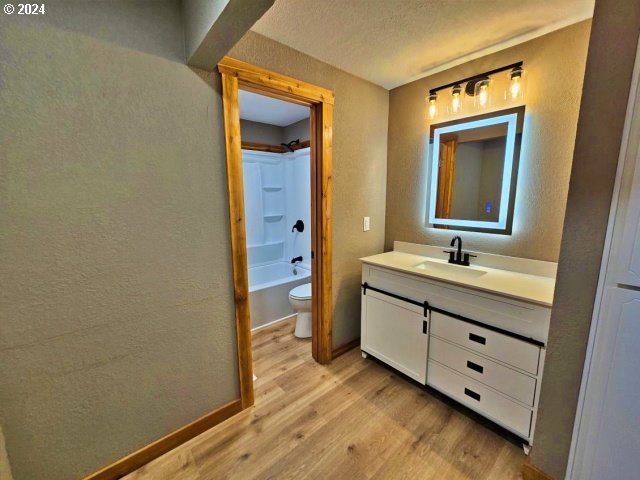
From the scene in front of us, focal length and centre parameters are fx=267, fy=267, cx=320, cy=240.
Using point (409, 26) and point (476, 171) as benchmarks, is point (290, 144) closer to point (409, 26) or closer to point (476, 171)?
point (409, 26)

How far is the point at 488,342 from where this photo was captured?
148 centimetres

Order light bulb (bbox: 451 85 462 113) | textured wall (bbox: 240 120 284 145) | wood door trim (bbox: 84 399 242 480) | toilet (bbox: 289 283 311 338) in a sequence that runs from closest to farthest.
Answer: wood door trim (bbox: 84 399 242 480)
light bulb (bbox: 451 85 462 113)
toilet (bbox: 289 283 311 338)
textured wall (bbox: 240 120 284 145)

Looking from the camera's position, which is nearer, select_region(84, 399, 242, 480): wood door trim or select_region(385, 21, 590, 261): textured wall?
select_region(84, 399, 242, 480): wood door trim

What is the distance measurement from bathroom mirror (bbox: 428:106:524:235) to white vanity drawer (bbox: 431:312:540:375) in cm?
73

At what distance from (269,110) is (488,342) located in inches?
114

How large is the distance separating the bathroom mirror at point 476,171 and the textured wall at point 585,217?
732 mm

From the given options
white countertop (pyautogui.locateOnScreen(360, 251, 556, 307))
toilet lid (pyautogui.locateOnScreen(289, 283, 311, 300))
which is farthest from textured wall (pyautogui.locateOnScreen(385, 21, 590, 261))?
toilet lid (pyautogui.locateOnScreen(289, 283, 311, 300))

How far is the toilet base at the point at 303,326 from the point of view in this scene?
2.62 m

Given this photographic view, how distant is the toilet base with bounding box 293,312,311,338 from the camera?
262 centimetres

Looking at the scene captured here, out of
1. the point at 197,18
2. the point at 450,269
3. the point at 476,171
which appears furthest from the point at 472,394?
the point at 197,18

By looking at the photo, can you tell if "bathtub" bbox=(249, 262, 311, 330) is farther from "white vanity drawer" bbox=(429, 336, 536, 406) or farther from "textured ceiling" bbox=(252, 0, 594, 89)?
"textured ceiling" bbox=(252, 0, 594, 89)

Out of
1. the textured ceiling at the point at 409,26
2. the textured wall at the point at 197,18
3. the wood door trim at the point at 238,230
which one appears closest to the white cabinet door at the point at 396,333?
the wood door trim at the point at 238,230

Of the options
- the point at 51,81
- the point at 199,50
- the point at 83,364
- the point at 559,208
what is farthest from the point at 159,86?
the point at 559,208

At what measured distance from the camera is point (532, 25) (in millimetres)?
1479
